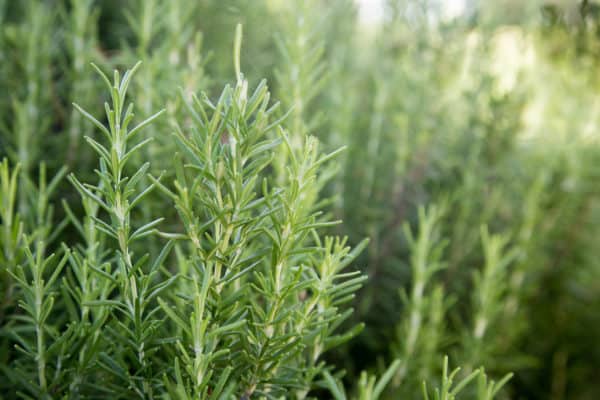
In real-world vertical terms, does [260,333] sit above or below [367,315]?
above

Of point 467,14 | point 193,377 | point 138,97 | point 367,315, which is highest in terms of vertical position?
point 467,14

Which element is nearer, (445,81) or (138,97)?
(138,97)

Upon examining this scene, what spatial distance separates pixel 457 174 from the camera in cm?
105

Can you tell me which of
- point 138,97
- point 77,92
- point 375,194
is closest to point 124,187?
point 138,97

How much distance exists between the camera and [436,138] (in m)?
1.09

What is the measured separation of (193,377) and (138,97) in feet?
1.51

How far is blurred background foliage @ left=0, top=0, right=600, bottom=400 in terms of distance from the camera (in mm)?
803

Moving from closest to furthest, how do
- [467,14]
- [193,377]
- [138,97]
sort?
[193,377]
[138,97]
[467,14]

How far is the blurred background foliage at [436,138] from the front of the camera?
803 millimetres

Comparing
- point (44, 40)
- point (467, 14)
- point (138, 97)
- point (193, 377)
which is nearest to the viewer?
point (193, 377)

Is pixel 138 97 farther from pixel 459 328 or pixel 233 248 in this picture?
pixel 459 328

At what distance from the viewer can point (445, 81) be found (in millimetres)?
1183

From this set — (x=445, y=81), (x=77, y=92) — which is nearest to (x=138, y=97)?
(x=77, y=92)

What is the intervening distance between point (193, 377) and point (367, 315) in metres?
0.59
